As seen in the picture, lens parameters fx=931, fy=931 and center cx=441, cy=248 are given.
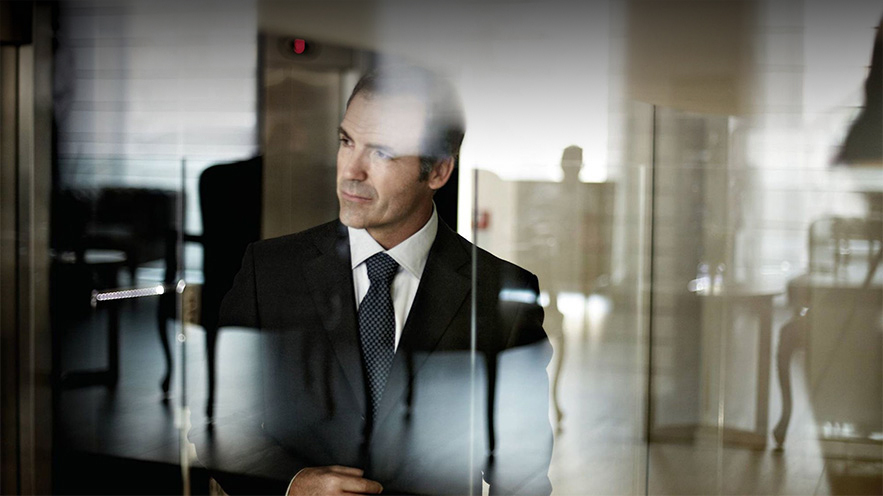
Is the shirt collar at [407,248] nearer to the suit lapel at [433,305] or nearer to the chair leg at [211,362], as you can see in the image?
the suit lapel at [433,305]

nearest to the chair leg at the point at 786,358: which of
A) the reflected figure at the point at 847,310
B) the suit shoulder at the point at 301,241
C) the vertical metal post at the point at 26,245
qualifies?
the reflected figure at the point at 847,310

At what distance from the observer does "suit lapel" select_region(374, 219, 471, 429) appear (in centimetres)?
256

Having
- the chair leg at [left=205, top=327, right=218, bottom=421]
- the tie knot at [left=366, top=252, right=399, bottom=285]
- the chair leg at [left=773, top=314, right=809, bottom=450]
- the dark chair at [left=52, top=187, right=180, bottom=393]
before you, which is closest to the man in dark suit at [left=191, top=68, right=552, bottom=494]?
the tie knot at [left=366, top=252, right=399, bottom=285]

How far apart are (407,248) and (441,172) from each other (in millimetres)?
236

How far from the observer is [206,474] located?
9.48 ft

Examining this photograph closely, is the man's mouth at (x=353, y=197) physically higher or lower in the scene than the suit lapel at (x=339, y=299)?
higher

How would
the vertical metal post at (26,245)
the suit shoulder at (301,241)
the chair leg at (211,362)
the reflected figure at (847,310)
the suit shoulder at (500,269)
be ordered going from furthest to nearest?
the vertical metal post at (26,245) < the chair leg at (211,362) < the suit shoulder at (301,241) < the suit shoulder at (500,269) < the reflected figure at (847,310)

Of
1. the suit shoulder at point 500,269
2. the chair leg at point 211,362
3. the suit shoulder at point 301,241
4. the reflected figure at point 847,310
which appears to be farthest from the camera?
the chair leg at point 211,362

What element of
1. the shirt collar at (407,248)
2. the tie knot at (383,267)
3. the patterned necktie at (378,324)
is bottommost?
the patterned necktie at (378,324)

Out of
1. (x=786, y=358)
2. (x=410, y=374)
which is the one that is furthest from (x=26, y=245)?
(x=786, y=358)

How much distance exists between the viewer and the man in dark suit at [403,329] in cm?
255

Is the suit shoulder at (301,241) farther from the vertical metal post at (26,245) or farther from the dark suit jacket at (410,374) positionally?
the vertical metal post at (26,245)

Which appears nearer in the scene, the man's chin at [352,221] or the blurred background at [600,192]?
the blurred background at [600,192]

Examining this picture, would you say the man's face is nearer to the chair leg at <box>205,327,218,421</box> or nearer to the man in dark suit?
the man in dark suit
